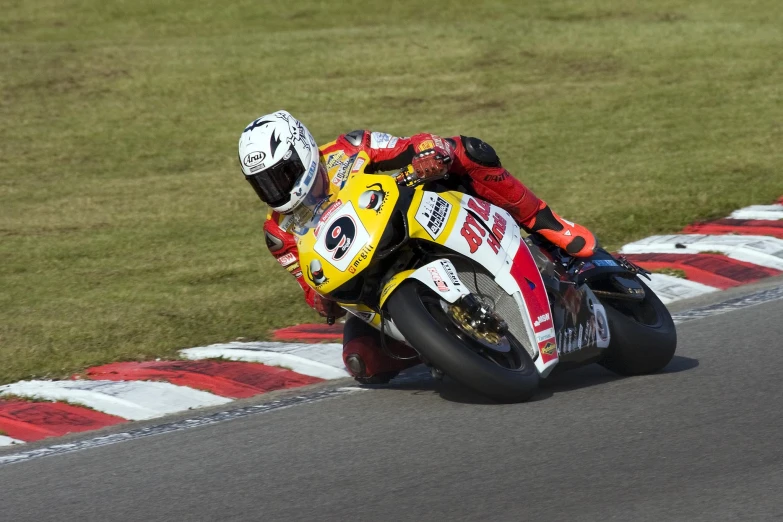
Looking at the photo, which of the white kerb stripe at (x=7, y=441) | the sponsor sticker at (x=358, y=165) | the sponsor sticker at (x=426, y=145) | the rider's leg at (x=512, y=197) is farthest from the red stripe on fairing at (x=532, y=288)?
the white kerb stripe at (x=7, y=441)

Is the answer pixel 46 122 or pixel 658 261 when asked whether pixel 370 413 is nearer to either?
pixel 658 261

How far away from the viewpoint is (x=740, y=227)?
30.2 ft

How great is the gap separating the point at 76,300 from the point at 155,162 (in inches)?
215

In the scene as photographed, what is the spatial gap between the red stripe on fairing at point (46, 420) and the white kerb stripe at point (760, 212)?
578 cm

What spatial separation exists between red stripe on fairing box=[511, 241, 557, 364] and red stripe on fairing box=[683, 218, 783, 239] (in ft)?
13.3

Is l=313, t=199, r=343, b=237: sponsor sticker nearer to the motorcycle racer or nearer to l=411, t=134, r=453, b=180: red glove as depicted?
the motorcycle racer

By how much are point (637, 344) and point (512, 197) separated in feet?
3.00

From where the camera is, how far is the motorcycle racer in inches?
208

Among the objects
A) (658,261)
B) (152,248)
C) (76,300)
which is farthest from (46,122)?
(658,261)

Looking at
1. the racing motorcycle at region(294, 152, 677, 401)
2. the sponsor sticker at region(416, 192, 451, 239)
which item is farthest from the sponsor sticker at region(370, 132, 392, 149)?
the sponsor sticker at region(416, 192, 451, 239)

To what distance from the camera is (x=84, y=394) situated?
6.04 meters

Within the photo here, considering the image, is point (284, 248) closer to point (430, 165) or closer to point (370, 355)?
point (370, 355)

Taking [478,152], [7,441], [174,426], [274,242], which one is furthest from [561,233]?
[7,441]

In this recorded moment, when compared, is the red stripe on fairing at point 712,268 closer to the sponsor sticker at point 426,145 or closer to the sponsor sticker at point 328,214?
the sponsor sticker at point 426,145
